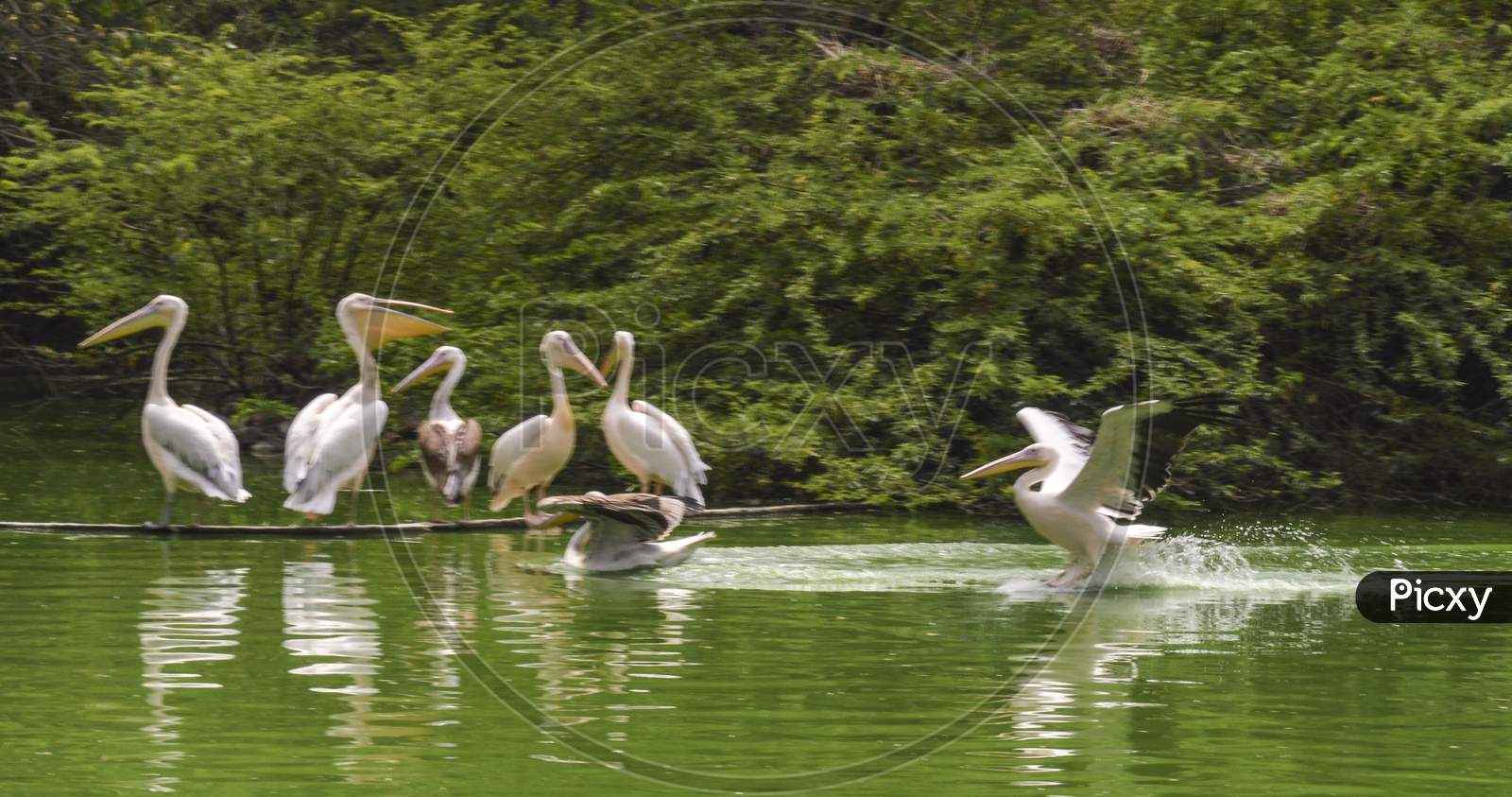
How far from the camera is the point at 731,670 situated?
6199mm

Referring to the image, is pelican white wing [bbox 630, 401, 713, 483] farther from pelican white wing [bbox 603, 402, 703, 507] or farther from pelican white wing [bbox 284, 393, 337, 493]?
pelican white wing [bbox 284, 393, 337, 493]

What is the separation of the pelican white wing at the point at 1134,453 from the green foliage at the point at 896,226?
3.50m

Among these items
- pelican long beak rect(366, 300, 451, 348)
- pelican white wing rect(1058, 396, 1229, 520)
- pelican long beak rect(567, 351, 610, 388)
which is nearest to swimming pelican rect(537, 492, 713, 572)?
pelican white wing rect(1058, 396, 1229, 520)

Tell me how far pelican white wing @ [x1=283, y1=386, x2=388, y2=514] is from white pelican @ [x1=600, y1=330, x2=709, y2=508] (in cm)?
134

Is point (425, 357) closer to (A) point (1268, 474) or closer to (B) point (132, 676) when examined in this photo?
(A) point (1268, 474)

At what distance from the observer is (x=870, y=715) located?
5.52 metres

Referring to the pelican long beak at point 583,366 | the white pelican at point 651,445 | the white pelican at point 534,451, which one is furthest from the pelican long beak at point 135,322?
the white pelican at point 651,445

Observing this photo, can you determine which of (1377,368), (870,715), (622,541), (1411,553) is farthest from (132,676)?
(1377,368)

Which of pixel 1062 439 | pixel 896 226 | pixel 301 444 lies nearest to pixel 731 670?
pixel 1062 439

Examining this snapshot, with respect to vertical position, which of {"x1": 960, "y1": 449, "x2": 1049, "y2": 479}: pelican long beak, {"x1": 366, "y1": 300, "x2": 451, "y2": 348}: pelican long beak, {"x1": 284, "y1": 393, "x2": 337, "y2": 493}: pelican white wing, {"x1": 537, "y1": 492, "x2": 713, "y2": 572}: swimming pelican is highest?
{"x1": 366, "y1": 300, "x2": 451, "y2": 348}: pelican long beak

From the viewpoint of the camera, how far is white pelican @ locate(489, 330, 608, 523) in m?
10.1

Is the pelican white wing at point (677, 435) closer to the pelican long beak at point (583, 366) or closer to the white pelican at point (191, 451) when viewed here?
the pelican long beak at point (583, 366)

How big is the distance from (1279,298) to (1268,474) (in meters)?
1.18

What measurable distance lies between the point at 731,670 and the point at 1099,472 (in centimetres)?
229
